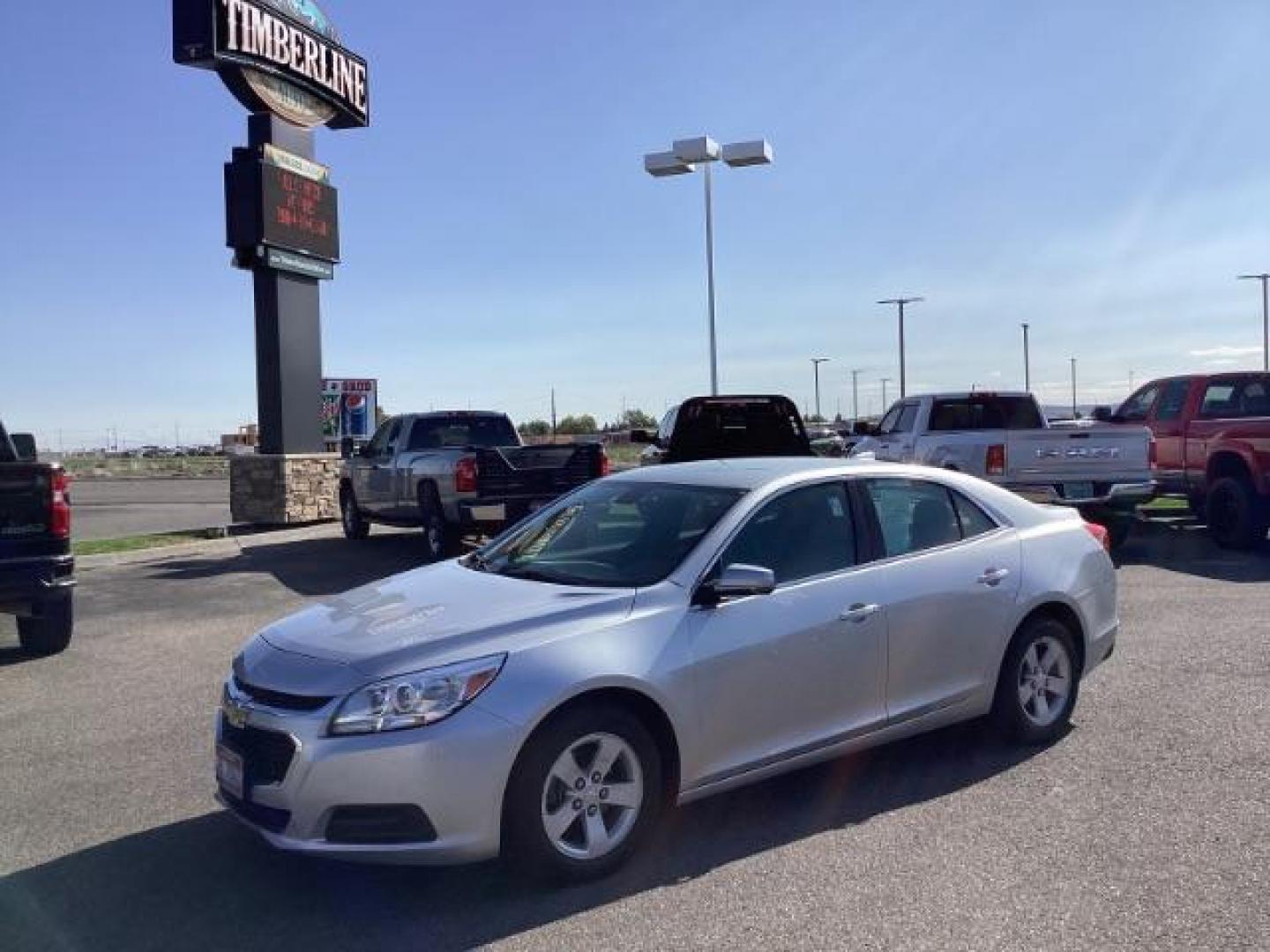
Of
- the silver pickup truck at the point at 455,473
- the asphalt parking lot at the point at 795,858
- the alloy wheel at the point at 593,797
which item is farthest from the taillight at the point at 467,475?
the alloy wheel at the point at 593,797

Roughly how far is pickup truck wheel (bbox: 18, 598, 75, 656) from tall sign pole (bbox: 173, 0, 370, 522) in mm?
9976

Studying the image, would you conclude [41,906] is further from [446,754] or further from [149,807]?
[446,754]

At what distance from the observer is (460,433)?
15680 millimetres

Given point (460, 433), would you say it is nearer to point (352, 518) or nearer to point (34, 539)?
point (352, 518)

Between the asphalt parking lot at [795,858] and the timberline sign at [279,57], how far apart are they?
45.9 ft

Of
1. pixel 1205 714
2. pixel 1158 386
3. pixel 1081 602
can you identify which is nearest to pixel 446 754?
pixel 1081 602

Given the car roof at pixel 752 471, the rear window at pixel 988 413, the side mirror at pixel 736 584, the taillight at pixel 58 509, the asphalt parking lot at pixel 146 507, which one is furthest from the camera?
the asphalt parking lot at pixel 146 507

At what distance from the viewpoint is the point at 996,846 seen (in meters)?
4.52

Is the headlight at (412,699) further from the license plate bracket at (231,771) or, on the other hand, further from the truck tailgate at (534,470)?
the truck tailgate at (534,470)

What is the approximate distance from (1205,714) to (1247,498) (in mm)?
7871

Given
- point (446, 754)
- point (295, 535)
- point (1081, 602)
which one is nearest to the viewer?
point (446, 754)

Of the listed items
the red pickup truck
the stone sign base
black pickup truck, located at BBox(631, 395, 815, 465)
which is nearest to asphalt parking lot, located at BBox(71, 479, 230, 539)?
the stone sign base

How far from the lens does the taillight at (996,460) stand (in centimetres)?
1263

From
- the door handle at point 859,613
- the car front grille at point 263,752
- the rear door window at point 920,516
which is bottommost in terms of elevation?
the car front grille at point 263,752
